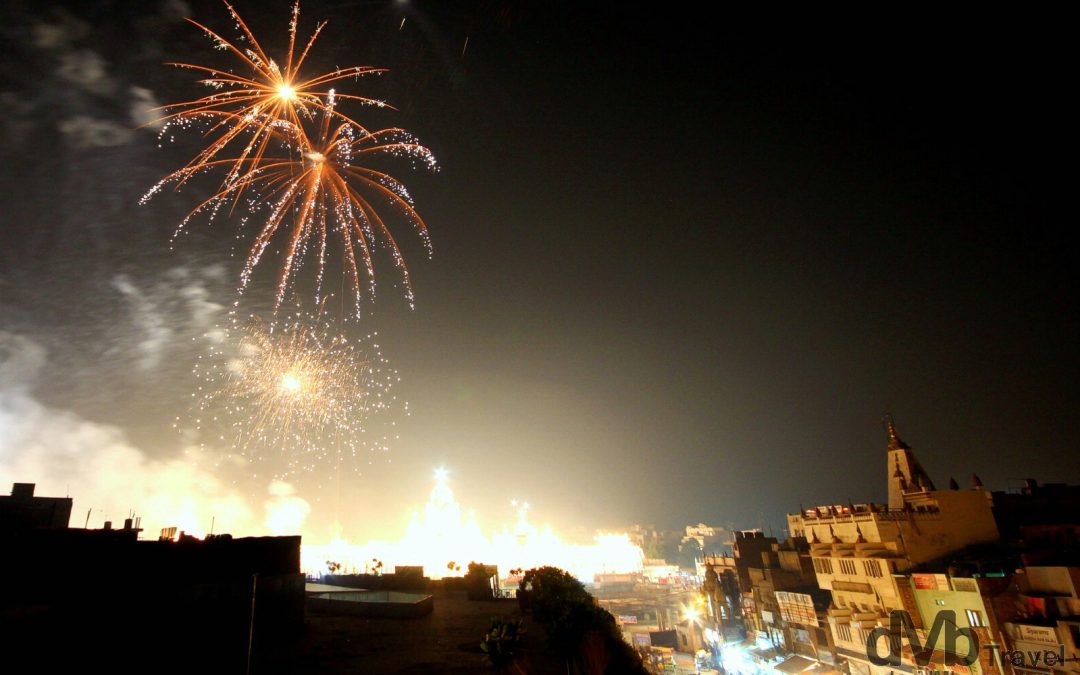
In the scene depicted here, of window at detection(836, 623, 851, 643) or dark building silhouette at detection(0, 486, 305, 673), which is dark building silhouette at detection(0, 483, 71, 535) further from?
window at detection(836, 623, 851, 643)

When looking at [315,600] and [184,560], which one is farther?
[315,600]

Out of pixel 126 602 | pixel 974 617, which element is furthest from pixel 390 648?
pixel 974 617

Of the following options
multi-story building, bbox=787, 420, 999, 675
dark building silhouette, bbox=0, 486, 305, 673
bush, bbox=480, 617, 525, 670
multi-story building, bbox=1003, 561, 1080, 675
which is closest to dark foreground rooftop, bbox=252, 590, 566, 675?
bush, bbox=480, 617, 525, 670

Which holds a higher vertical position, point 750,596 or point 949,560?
point 949,560

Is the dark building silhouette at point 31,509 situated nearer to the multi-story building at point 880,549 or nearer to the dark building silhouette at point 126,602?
the dark building silhouette at point 126,602

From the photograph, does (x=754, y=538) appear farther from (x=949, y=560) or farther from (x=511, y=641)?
(x=511, y=641)

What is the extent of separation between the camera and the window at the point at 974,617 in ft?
99.9

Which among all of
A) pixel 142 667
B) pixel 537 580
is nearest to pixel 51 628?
pixel 142 667

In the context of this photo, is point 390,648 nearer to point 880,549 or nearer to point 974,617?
point 974,617

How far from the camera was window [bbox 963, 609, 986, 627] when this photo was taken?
99.9 ft

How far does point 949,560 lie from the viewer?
133 ft

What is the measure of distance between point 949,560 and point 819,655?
13.2 meters

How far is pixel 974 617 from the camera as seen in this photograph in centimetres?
3092

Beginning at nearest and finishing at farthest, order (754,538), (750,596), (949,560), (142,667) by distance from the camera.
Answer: (142,667) < (949,560) < (750,596) < (754,538)
